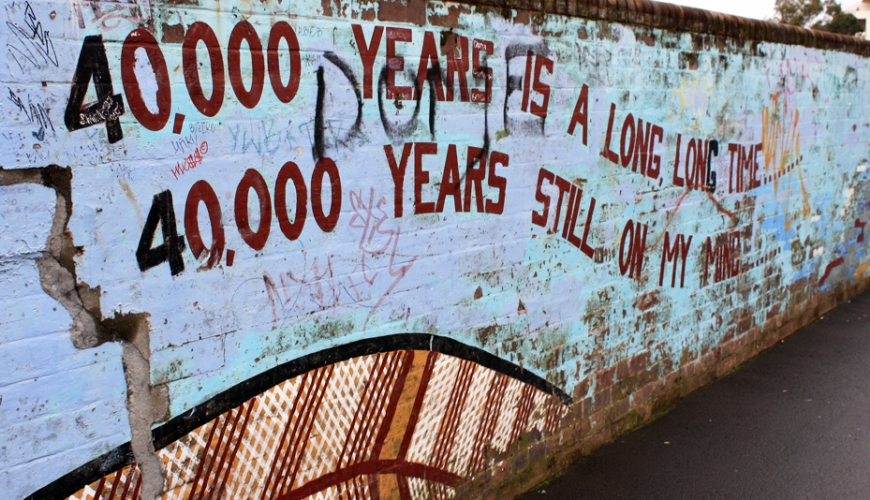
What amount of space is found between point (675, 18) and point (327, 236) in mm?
3385

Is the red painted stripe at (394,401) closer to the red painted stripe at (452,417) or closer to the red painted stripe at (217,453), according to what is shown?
the red painted stripe at (452,417)

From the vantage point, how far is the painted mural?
2586 millimetres

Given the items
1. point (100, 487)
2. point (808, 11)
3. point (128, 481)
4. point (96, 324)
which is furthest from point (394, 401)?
point (808, 11)

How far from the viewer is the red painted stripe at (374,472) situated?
347 cm

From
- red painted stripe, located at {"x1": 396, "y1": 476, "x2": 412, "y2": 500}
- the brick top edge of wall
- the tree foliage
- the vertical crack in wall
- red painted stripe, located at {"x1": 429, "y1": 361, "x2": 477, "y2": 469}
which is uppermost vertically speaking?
the tree foliage

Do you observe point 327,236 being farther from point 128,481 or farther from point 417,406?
point 128,481

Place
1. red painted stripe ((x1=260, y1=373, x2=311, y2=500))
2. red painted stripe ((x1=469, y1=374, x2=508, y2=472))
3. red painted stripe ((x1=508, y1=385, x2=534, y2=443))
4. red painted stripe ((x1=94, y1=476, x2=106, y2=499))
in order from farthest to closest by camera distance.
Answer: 1. red painted stripe ((x1=508, y1=385, x2=534, y2=443))
2. red painted stripe ((x1=469, y1=374, x2=508, y2=472))
3. red painted stripe ((x1=260, y1=373, x2=311, y2=500))
4. red painted stripe ((x1=94, y1=476, x2=106, y2=499))

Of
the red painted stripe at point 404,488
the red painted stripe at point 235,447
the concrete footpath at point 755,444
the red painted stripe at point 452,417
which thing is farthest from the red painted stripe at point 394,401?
the concrete footpath at point 755,444

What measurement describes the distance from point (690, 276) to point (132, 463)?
4.49 metres

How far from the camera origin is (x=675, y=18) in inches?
214

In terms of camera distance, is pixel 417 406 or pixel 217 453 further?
pixel 417 406

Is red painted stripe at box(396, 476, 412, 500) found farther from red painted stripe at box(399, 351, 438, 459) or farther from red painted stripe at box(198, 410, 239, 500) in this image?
red painted stripe at box(198, 410, 239, 500)

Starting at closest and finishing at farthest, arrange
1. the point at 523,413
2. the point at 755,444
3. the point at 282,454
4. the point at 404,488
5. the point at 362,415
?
the point at 282,454 < the point at 362,415 < the point at 404,488 < the point at 523,413 < the point at 755,444

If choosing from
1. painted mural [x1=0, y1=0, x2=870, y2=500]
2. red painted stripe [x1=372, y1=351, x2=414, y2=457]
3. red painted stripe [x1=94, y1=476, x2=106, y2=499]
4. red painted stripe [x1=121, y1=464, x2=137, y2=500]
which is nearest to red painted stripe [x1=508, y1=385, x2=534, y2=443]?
painted mural [x1=0, y1=0, x2=870, y2=500]
